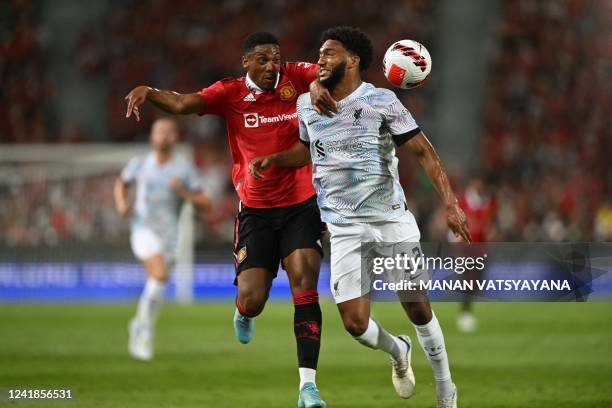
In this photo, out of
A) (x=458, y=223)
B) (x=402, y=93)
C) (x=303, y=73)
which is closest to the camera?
(x=458, y=223)

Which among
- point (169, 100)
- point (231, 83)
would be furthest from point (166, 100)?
point (231, 83)

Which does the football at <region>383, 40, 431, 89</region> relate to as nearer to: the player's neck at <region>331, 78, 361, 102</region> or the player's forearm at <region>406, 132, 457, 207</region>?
the player's neck at <region>331, 78, 361, 102</region>

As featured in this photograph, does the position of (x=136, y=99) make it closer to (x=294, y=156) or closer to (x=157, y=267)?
(x=294, y=156)

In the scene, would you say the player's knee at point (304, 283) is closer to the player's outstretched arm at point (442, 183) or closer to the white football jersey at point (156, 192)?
the player's outstretched arm at point (442, 183)

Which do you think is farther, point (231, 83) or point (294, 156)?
point (231, 83)

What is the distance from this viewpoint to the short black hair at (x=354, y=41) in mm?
6801

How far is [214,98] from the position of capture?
24.9ft

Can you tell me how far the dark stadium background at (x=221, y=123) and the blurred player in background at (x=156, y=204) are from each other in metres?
3.59

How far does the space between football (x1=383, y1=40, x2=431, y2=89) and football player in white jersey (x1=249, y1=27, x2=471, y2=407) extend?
184 mm

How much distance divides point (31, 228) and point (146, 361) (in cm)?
1053

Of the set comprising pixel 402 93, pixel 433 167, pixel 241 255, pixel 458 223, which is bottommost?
pixel 241 255

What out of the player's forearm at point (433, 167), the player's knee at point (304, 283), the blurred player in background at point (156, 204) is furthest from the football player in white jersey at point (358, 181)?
the blurred player in background at point (156, 204)

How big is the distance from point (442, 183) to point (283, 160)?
1.18m

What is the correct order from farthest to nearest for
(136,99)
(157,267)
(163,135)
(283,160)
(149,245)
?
1. (163,135)
2. (149,245)
3. (157,267)
4. (283,160)
5. (136,99)
